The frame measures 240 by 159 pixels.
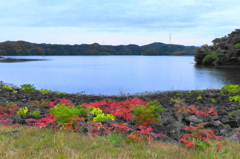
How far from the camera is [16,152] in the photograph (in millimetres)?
3949

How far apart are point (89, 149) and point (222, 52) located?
7959cm

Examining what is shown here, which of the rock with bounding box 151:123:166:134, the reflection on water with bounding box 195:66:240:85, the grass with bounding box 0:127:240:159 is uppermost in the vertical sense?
the grass with bounding box 0:127:240:159

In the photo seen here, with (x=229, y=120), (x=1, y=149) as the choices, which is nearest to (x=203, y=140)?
(x=229, y=120)

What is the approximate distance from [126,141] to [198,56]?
8632cm

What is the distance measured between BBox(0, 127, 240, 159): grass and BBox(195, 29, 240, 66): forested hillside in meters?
71.4

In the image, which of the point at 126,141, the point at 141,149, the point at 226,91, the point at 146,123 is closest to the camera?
the point at 141,149

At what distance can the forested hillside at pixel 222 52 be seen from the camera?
71.2m

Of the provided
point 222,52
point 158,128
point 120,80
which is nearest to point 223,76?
point 120,80

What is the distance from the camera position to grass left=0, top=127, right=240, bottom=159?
13.2 feet

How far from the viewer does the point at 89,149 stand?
178 inches

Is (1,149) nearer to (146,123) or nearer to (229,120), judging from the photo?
(146,123)

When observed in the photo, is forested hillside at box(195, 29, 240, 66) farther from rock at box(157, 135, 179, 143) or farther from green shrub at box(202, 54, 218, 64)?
rock at box(157, 135, 179, 143)

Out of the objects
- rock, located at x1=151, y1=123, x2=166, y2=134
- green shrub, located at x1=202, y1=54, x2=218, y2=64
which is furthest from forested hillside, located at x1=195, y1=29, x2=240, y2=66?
rock, located at x1=151, y1=123, x2=166, y2=134

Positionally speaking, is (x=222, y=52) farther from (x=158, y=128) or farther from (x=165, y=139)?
(x=165, y=139)
